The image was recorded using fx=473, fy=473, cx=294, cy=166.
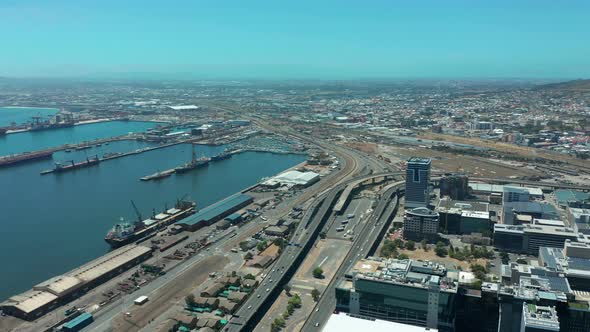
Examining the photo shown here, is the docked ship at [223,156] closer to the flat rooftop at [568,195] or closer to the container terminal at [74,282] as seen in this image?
the container terminal at [74,282]

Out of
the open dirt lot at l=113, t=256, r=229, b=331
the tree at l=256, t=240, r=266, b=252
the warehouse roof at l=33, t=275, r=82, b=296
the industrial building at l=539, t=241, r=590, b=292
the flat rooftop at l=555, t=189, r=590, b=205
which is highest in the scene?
the industrial building at l=539, t=241, r=590, b=292

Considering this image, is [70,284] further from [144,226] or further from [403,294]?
[403,294]

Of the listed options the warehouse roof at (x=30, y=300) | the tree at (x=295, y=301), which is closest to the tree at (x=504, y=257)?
the tree at (x=295, y=301)

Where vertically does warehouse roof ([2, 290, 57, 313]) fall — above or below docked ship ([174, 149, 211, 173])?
below

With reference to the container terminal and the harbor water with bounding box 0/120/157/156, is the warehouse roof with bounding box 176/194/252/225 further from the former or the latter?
the harbor water with bounding box 0/120/157/156

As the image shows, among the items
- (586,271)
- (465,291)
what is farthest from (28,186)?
(586,271)

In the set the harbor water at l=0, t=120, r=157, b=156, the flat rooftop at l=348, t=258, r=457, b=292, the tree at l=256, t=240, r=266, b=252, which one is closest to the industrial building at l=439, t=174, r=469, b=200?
the tree at l=256, t=240, r=266, b=252

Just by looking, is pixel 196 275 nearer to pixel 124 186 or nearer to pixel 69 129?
pixel 124 186

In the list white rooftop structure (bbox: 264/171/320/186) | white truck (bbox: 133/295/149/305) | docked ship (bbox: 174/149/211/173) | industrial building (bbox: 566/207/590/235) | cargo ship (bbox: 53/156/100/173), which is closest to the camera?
white truck (bbox: 133/295/149/305)
